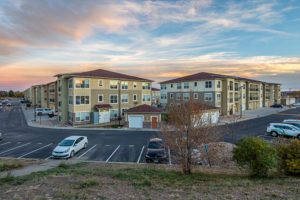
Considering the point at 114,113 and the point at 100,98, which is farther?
the point at 114,113

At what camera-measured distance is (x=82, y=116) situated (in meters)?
43.0

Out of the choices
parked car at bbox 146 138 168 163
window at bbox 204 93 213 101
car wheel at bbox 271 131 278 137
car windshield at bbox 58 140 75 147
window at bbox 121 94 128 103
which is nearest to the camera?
parked car at bbox 146 138 168 163

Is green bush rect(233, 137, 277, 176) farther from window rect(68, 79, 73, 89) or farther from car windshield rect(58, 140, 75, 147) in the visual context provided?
window rect(68, 79, 73, 89)

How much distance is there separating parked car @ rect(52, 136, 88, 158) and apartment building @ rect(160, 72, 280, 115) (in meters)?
29.9

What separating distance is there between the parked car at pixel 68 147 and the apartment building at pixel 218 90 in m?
29.9

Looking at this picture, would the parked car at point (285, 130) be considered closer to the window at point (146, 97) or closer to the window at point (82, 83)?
the window at point (146, 97)

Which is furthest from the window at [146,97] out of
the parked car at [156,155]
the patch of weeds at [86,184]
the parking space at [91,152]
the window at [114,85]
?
the patch of weeds at [86,184]

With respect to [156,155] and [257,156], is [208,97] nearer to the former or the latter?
[156,155]

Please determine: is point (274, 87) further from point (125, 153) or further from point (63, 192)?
point (63, 192)

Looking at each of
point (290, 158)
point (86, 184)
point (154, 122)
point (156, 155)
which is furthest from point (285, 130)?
point (86, 184)

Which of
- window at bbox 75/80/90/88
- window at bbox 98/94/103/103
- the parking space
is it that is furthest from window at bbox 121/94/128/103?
the parking space

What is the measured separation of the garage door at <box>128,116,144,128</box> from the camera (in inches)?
1602

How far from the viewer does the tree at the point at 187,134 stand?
502 inches

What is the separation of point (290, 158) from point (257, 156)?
83.9 inches
